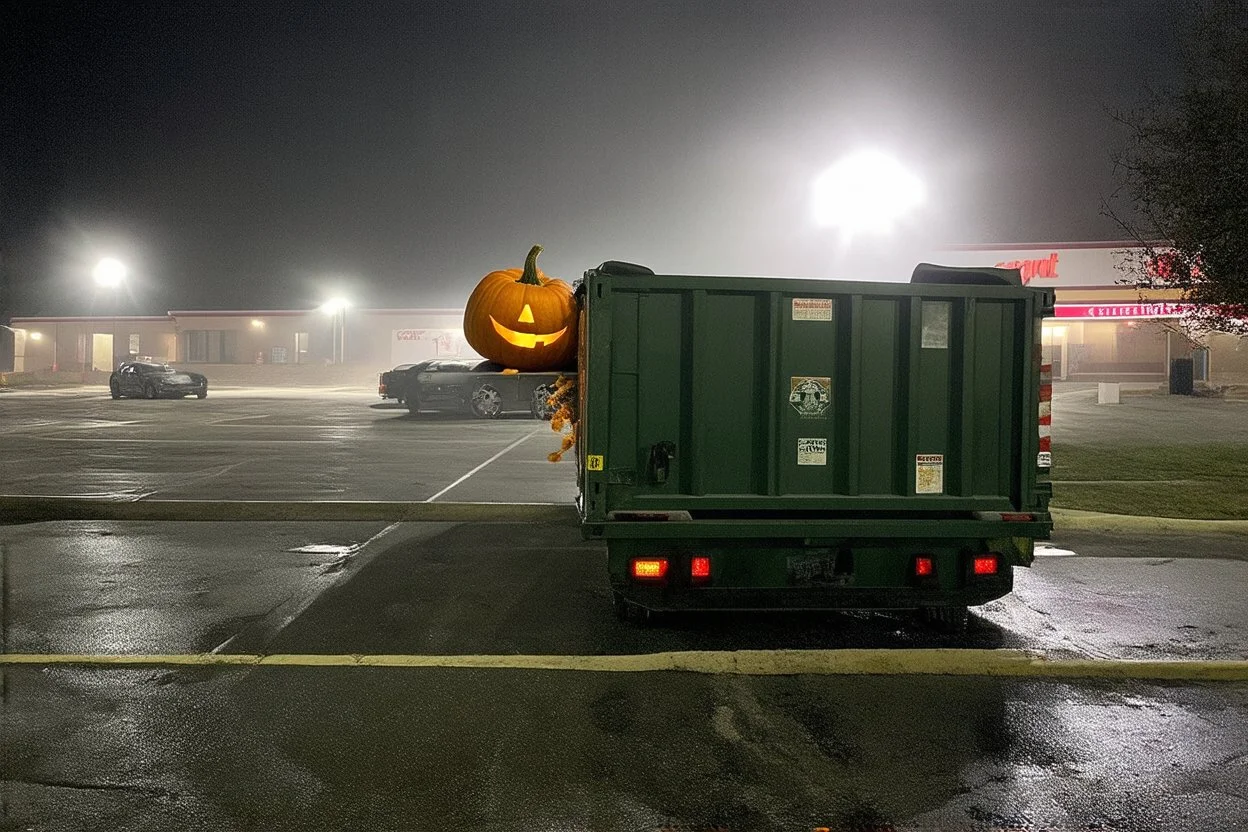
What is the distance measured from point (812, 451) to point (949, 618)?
1.64 meters

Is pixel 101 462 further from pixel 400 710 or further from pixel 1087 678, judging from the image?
pixel 1087 678

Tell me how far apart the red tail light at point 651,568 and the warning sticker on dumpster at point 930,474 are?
1.58 metres

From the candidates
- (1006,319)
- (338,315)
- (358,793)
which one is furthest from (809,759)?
(338,315)

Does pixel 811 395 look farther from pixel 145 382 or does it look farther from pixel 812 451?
pixel 145 382

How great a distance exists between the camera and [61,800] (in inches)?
151

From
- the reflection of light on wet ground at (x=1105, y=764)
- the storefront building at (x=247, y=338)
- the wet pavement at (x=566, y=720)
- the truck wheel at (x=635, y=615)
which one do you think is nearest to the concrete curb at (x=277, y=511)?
the wet pavement at (x=566, y=720)

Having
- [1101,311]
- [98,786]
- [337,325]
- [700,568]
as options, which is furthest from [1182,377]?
[337,325]

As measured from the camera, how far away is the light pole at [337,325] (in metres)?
65.9

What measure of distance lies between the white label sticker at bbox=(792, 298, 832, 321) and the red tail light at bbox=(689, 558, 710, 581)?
1.53 m

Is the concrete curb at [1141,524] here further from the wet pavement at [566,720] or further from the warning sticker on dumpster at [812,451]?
the warning sticker on dumpster at [812,451]

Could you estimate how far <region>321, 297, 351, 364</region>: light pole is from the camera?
6588 cm

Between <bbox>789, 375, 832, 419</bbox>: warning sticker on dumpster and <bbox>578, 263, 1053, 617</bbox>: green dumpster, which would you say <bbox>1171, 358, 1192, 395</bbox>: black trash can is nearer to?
<bbox>578, 263, 1053, 617</bbox>: green dumpster

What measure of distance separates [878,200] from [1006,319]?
29.8 meters

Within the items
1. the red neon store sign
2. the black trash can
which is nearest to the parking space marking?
the black trash can
